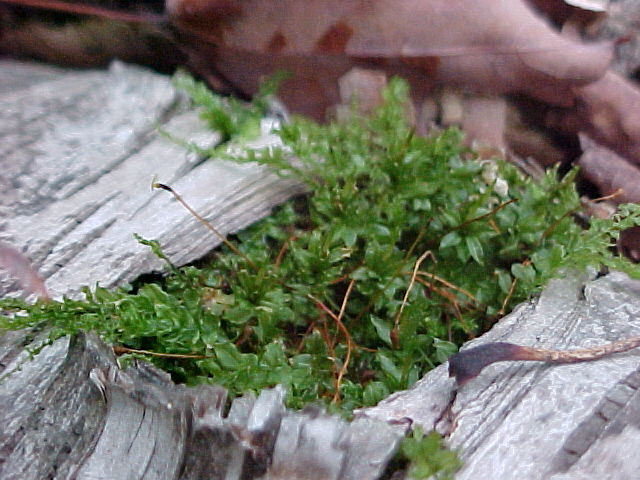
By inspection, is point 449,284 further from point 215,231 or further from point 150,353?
point 150,353

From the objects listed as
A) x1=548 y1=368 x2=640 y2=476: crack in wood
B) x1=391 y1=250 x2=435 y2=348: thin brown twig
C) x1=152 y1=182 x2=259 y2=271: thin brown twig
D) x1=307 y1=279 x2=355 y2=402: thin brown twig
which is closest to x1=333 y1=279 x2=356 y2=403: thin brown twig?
x1=307 y1=279 x2=355 y2=402: thin brown twig

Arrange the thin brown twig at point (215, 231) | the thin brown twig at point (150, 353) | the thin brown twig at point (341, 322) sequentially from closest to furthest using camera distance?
the thin brown twig at point (150, 353) → the thin brown twig at point (341, 322) → the thin brown twig at point (215, 231)

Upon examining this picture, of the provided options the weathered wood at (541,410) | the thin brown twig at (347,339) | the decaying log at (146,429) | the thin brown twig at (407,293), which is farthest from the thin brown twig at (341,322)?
the decaying log at (146,429)

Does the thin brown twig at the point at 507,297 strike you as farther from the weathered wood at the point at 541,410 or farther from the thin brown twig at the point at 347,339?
the thin brown twig at the point at 347,339

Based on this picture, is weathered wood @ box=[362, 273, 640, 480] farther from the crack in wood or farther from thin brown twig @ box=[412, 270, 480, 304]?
thin brown twig @ box=[412, 270, 480, 304]

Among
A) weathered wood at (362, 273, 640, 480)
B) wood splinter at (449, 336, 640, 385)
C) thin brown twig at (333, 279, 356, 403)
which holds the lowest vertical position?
thin brown twig at (333, 279, 356, 403)
